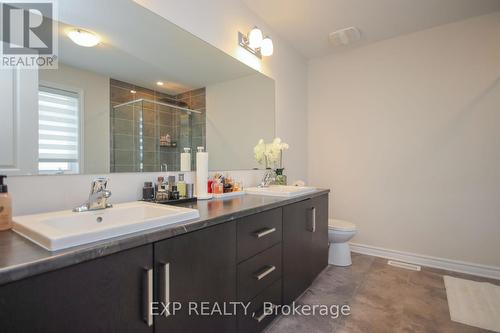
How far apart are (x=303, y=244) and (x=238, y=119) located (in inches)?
45.8

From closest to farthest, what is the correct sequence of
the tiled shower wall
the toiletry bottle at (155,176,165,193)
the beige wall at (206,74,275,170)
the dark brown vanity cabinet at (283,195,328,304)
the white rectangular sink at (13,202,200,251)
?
the white rectangular sink at (13,202,200,251) → the tiled shower wall → the toiletry bottle at (155,176,165,193) → the dark brown vanity cabinet at (283,195,328,304) → the beige wall at (206,74,275,170)

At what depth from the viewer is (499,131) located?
7.23ft

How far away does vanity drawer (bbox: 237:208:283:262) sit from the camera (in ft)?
3.99

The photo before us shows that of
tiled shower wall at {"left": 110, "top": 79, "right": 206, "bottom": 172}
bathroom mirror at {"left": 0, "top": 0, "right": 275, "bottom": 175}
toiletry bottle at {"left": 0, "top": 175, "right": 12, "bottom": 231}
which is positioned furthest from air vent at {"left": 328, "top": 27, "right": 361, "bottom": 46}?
toiletry bottle at {"left": 0, "top": 175, "right": 12, "bottom": 231}

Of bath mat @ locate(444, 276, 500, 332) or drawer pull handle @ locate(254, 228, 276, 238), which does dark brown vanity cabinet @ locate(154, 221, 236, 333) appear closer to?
drawer pull handle @ locate(254, 228, 276, 238)

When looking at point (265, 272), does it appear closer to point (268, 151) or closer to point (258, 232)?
point (258, 232)

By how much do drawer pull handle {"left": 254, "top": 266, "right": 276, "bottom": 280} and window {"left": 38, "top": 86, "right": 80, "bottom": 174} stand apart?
1.03m

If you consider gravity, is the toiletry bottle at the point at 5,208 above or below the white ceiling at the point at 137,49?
below

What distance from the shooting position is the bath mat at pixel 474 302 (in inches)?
63.0

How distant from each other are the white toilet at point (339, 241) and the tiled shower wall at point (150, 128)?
1544 millimetres

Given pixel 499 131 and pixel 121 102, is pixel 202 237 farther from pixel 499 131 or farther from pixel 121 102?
pixel 499 131

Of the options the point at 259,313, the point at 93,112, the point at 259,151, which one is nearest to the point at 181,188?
the point at 93,112

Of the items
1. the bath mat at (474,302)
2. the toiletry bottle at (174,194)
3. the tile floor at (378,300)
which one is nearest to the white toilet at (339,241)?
the tile floor at (378,300)

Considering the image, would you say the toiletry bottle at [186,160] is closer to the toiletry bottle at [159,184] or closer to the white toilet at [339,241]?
the toiletry bottle at [159,184]
